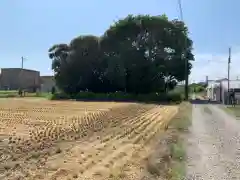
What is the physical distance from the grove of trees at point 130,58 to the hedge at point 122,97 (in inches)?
93.1

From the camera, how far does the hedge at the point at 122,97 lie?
64750 millimetres

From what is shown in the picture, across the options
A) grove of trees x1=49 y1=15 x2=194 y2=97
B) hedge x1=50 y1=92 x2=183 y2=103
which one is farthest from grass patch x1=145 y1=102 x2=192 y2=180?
grove of trees x1=49 y1=15 x2=194 y2=97

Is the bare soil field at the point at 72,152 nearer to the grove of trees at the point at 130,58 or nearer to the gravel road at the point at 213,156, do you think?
the gravel road at the point at 213,156

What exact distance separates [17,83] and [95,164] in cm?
11584

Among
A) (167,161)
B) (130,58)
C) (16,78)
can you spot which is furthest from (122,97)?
(16,78)

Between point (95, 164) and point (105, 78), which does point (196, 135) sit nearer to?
point (95, 164)

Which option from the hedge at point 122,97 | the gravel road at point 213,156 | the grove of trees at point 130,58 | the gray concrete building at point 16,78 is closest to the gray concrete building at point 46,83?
the gray concrete building at point 16,78

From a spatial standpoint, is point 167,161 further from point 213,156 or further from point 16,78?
point 16,78

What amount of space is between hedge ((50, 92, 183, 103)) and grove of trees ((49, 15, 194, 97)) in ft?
7.76

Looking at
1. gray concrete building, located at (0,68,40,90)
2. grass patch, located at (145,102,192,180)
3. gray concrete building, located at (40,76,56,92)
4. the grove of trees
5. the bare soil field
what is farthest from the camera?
gray concrete building, located at (40,76,56,92)

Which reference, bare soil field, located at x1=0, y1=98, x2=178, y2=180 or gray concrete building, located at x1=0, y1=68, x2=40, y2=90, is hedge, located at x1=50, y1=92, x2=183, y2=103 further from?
gray concrete building, located at x1=0, y1=68, x2=40, y2=90

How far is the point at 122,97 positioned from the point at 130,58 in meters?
6.05

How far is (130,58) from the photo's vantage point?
219ft

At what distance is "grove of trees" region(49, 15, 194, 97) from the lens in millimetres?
67000
